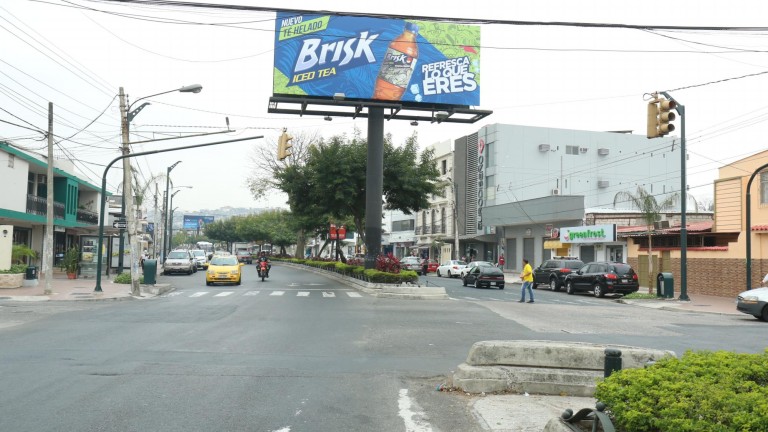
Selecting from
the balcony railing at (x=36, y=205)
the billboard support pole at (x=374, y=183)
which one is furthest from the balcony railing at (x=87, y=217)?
the billboard support pole at (x=374, y=183)

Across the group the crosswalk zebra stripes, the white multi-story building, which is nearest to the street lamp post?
the crosswalk zebra stripes

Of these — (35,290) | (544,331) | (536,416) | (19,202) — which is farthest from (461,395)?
(19,202)

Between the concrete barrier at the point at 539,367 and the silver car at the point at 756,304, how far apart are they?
12820 millimetres

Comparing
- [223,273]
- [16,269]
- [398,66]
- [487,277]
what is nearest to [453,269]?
[487,277]

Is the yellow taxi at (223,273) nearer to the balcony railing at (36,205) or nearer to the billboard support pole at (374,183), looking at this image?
the billboard support pole at (374,183)

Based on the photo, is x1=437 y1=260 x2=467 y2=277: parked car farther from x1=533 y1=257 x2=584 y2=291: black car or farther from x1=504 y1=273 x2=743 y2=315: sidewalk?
x1=504 y1=273 x2=743 y2=315: sidewalk

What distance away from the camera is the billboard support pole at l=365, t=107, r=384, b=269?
29781 mm

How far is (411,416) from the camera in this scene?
22.9ft

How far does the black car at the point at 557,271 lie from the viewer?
34.4 m

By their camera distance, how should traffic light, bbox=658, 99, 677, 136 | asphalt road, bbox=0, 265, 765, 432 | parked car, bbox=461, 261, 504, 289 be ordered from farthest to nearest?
parked car, bbox=461, 261, 504, 289
traffic light, bbox=658, 99, 677, 136
asphalt road, bbox=0, 265, 765, 432

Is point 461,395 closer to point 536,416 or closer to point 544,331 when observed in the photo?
point 536,416

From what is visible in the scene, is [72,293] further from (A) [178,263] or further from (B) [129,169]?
(A) [178,263]

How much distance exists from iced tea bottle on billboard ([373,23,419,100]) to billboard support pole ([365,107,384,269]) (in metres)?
1.14

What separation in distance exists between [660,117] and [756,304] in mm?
7526
